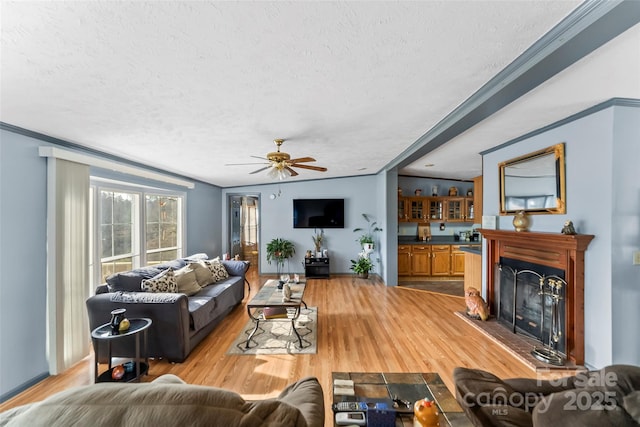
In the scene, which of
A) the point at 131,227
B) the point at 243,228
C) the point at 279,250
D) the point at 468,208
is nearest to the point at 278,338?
the point at 131,227

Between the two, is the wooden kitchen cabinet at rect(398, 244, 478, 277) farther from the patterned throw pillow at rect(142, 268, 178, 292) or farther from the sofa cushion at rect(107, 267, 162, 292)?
the sofa cushion at rect(107, 267, 162, 292)

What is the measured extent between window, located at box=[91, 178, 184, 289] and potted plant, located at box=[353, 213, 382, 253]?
12.7 feet

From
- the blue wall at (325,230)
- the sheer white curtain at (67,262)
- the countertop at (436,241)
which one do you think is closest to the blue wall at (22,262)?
the sheer white curtain at (67,262)

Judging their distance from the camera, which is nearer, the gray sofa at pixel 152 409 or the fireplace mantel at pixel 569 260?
the gray sofa at pixel 152 409

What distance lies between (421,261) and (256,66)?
5.53m

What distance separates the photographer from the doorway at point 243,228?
692 cm

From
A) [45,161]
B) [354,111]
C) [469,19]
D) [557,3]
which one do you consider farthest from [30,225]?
[557,3]

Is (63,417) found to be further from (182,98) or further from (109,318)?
(109,318)

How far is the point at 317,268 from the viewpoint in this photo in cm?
602

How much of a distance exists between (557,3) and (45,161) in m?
3.79

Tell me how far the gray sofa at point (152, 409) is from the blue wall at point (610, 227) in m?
2.99

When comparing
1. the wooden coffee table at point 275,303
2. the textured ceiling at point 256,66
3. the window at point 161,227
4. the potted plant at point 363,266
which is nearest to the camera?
the textured ceiling at point 256,66

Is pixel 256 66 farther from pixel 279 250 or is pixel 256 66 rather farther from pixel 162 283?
pixel 279 250

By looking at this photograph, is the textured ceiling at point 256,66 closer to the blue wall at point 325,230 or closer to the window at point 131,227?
the window at point 131,227
